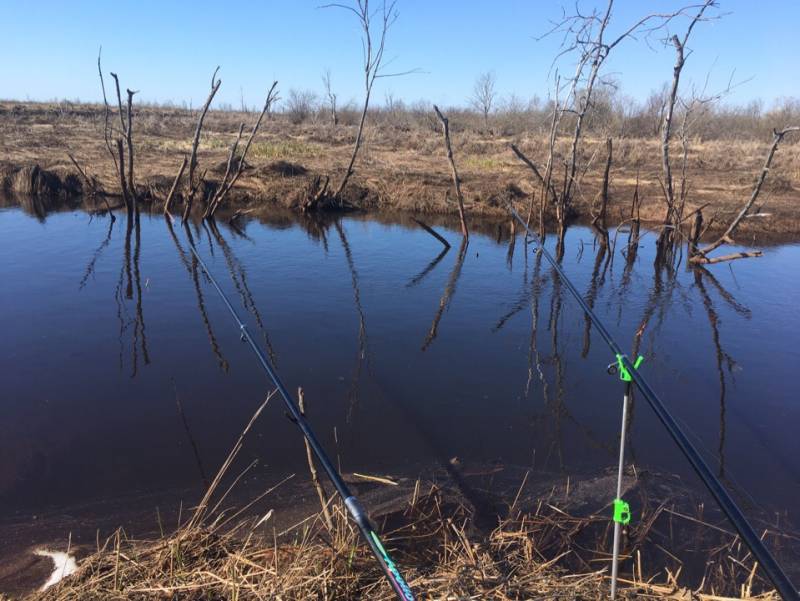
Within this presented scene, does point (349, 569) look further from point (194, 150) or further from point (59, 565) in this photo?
point (194, 150)

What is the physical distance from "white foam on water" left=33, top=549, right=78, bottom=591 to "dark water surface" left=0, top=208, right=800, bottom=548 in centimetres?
50

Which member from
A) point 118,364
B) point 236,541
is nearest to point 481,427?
point 236,541

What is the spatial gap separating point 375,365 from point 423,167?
14759 millimetres

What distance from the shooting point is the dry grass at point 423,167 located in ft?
46.0

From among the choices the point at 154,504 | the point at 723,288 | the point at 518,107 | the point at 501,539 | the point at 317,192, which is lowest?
the point at 154,504

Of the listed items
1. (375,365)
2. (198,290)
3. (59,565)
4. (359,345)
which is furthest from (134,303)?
(59,565)

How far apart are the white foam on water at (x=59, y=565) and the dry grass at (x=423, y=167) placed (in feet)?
23.5

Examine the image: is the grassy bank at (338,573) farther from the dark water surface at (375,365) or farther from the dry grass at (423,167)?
the dry grass at (423,167)

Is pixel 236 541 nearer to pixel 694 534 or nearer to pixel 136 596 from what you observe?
pixel 136 596

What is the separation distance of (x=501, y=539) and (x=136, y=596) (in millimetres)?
1880

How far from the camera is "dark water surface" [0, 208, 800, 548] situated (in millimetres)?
4156

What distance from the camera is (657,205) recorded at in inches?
524

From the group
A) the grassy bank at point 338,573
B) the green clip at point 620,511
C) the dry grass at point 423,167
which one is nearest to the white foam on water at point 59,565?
the grassy bank at point 338,573

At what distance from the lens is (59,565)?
119 inches
